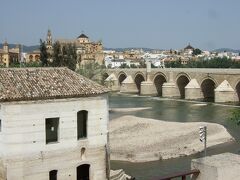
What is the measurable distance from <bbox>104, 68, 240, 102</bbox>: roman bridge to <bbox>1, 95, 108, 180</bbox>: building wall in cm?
4924

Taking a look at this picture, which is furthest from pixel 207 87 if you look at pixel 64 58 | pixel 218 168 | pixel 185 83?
pixel 218 168

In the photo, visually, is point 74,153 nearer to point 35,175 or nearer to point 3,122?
point 35,175

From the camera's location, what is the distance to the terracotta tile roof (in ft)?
55.3

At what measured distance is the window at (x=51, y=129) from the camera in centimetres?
1752

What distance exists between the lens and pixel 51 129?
17688mm

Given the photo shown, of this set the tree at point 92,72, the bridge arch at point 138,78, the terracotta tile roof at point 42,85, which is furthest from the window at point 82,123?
the bridge arch at point 138,78

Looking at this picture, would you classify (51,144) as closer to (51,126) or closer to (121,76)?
(51,126)

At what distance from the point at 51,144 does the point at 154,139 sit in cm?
1588

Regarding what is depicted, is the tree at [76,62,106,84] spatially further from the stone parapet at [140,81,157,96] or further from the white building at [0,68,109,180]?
the white building at [0,68,109,180]

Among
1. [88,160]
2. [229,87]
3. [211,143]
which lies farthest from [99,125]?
[229,87]

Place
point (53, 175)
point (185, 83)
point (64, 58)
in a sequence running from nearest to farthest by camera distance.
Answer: point (53, 175), point (64, 58), point (185, 83)

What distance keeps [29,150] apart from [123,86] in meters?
78.2

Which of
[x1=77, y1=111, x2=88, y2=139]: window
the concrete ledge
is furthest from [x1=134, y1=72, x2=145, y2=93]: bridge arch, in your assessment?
the concrete ledge

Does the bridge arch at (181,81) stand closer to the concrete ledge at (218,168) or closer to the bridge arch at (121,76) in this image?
the bridge arch at (121,76)
